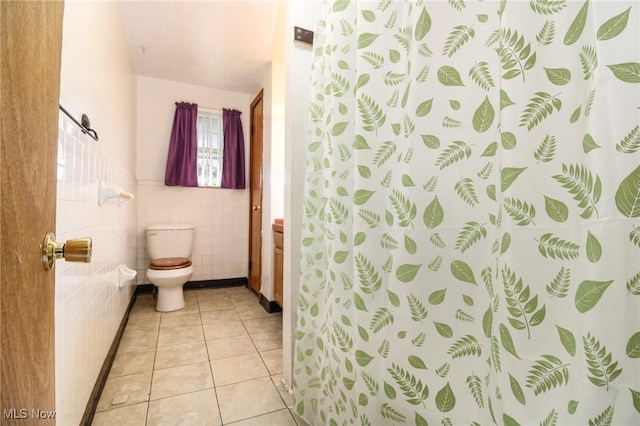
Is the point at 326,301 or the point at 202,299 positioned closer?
the point at 326,301

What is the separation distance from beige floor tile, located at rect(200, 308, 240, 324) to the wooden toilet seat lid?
1.48ft

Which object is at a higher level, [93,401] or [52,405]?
[52,405]

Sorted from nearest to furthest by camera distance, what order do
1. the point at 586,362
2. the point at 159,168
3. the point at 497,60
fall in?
1. the point at 586,362
2. the point at 497,60
3. the point at 159,168

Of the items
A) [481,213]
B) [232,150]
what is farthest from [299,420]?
[232,150]

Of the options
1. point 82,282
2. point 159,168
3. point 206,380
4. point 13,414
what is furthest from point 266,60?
point 13,414

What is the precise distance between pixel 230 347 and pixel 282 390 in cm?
57

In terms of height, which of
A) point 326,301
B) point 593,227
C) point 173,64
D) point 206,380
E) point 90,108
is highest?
point 173,64

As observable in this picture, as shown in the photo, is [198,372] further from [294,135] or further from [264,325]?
[294,135]

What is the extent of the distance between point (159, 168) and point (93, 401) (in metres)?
2.26

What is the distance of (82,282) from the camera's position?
38.6 inches

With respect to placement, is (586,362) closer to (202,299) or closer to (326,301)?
(326,301)

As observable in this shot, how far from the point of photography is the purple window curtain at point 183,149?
277 centimetres

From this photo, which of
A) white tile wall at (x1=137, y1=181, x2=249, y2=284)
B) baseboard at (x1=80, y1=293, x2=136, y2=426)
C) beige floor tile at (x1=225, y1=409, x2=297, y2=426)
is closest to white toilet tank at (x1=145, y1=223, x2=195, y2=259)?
white tile wall at (x1=137, y1=181, x2=249, y2=284)

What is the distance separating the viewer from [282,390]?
1.30 m
